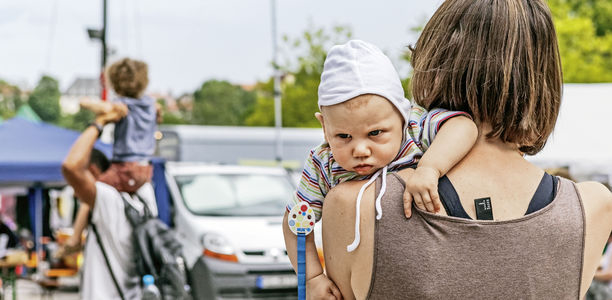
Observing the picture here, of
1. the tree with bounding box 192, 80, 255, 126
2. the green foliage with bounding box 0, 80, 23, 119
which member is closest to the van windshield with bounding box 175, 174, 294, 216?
the tree with bounding box 192, 80, 255, 126

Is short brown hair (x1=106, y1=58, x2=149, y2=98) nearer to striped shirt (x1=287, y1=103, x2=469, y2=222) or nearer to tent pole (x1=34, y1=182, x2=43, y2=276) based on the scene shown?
striped shirt (x1=287, y1=103, x2=469, y2=222)

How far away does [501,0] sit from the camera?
5.96ft

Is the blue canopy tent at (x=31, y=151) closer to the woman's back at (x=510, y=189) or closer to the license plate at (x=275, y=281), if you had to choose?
the license plate at (x=275, y=281)

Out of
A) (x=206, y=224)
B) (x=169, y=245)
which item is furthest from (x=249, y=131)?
(x=169, y=245)

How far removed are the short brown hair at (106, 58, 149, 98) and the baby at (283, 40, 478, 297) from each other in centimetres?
362

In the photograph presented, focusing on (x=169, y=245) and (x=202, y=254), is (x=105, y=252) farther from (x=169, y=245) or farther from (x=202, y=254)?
(x=202, y=254)

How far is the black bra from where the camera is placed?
5.53 feet

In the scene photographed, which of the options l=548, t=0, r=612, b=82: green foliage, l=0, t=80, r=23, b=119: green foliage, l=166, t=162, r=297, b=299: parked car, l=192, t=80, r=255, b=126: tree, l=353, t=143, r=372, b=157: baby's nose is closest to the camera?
l=353, t=143, r=372, b=157: baby's nose

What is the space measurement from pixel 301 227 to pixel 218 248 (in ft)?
24.9

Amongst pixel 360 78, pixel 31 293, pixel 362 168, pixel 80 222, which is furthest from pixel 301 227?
pixel 31 293

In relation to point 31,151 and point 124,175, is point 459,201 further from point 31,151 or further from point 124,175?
point 31,151

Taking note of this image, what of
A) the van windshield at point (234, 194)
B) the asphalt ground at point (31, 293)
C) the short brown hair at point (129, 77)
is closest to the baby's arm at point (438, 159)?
the short brown hair at point (129, 77)

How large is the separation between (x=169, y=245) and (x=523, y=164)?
12.6 ft

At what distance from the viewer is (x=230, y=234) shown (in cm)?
959
